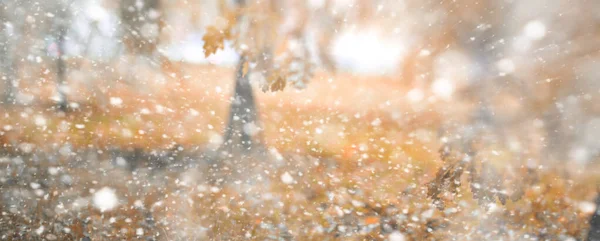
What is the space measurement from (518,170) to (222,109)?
12.7 feet

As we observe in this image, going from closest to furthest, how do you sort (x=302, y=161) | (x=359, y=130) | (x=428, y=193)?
(x=428, y=193)
(x=302, y=161)
(x=359, y=130)

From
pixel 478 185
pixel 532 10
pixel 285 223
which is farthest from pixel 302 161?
pixel 532 10

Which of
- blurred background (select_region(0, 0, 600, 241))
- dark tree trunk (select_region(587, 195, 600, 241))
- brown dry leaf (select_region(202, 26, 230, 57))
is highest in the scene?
brown dry leaf (select_region(202, 26, 230, 57))

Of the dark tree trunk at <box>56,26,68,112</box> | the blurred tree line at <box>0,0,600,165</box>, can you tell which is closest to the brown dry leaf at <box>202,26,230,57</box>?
the blurred tree line at <box>0,0,600,165</box>

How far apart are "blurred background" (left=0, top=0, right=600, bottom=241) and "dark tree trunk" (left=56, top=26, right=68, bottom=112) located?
2 cm

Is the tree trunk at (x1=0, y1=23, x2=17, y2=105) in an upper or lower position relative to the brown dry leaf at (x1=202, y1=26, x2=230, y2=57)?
lower

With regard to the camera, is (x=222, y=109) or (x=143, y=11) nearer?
(x=222, y=109)

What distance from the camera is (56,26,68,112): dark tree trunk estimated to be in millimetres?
4039

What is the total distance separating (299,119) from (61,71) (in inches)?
126

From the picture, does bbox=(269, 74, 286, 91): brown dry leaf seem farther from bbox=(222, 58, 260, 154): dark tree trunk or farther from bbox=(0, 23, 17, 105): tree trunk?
bbox=(0, 23, 17, 105): tree trunk

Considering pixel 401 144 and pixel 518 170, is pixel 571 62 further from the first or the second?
pixel 401 144

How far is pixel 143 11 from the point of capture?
5543 mm

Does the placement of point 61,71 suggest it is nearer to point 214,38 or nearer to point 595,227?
point 214,38

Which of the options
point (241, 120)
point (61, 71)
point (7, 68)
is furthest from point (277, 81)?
point (7, 68)
